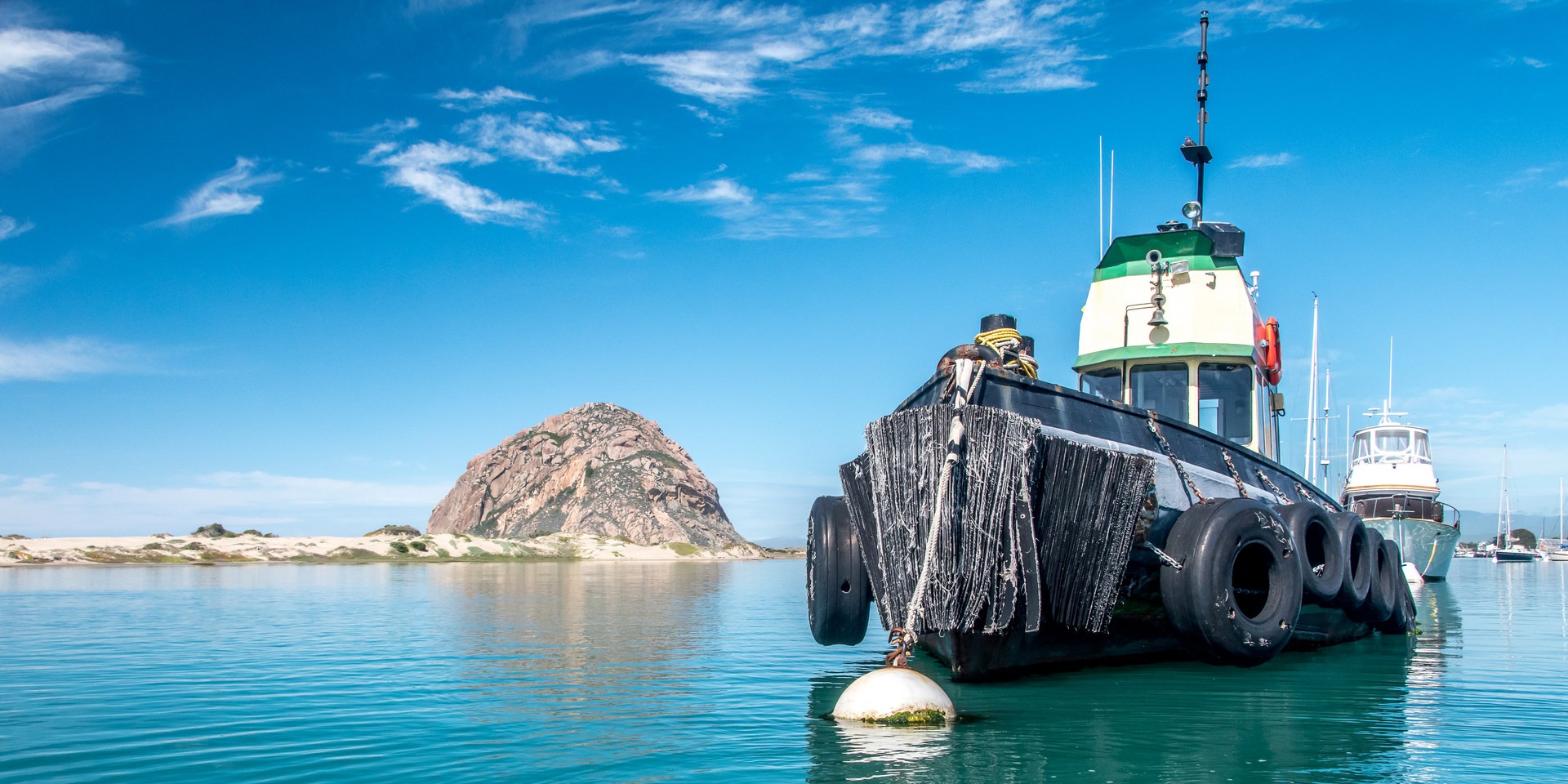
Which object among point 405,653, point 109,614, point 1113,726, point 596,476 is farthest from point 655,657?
point 596,476

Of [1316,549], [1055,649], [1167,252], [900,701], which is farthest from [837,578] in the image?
[1167,252]

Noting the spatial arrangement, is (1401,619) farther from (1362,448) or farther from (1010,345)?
(1362,448)

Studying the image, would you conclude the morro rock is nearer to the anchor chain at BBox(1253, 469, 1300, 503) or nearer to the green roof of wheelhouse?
the green roof of wheelhouse

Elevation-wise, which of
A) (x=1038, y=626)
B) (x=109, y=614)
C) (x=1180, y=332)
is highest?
(x=1180, y=332)

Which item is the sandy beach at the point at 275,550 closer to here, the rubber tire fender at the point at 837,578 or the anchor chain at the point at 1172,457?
the rubber tire fender at the point at 837,578

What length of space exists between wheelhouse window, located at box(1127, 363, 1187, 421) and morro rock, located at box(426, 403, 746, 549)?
129 m

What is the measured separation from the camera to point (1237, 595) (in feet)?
41.6

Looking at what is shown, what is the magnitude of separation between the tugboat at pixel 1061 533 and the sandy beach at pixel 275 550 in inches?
2708

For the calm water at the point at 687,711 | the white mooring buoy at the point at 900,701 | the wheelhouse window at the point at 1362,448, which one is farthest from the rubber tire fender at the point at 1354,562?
the wheelhouse window at the point at 1362,448

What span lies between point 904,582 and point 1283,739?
3.41 metres

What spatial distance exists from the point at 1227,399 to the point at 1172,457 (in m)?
4.54

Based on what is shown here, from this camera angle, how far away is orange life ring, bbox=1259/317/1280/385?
16.0 m

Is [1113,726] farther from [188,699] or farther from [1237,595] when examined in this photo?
[188,699]

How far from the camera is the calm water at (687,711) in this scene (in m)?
8.02
